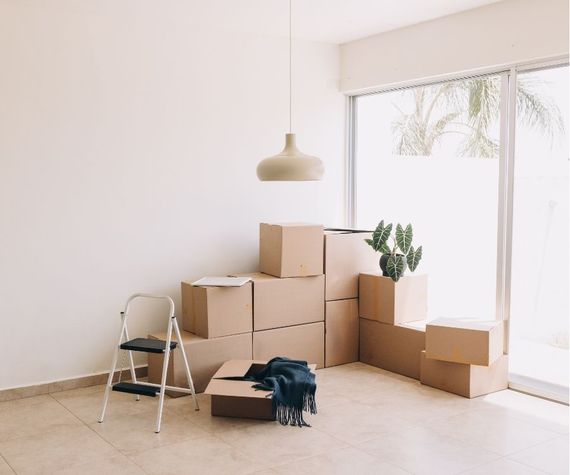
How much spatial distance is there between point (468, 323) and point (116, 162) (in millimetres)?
2566

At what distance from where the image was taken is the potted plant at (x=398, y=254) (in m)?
4.79

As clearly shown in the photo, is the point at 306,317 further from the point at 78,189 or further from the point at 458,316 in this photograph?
the point at 78,189

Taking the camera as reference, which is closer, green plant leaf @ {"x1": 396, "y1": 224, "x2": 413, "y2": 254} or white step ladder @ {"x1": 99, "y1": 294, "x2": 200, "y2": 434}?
white step ladder @ {"x1": 99, "y1": 294, "x2": 200, "y2": 434}

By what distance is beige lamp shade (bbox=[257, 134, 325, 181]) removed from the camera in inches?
127

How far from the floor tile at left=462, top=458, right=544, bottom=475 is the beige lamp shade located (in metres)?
1.59

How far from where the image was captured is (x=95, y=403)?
419 cm

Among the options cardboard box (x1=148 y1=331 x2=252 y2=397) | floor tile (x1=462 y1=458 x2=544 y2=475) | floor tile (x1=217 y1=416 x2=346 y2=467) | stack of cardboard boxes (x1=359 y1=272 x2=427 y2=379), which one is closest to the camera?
floor tile (x1=462 y1=458 x2=544 y2=475)

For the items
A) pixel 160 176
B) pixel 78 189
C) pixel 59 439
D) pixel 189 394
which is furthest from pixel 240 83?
pixel 59 439

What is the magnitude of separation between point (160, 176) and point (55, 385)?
1.57 metres

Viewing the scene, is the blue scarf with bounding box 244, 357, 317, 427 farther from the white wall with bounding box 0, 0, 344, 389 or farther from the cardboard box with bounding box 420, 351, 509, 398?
the white wall with bounding box 0, 0, 344, 389

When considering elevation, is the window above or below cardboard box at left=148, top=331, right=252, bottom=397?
above

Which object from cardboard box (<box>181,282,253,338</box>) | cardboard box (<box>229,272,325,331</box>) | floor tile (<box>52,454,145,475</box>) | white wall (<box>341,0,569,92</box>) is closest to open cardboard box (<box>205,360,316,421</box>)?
cardboard box (<box>181,282,253,338</box>)

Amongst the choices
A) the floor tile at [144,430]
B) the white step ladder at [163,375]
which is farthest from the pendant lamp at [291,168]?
the floor tile at [144,430]

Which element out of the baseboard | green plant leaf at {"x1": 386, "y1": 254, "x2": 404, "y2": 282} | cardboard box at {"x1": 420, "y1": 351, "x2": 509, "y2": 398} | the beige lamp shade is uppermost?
the beige lamp shade
